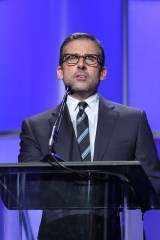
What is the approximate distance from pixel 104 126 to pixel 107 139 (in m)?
0.06

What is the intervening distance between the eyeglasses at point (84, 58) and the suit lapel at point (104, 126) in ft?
0.58

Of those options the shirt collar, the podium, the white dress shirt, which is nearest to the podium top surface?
the podium

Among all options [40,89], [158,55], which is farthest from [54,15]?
[158,55]

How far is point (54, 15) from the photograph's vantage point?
324 centimetres

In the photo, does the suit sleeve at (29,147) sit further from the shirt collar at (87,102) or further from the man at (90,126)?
the shirt collar at (87,102)

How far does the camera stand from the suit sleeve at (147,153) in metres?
2.15

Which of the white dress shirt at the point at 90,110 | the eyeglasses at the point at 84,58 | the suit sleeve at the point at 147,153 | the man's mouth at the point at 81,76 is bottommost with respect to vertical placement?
the suit sleeve at the point at 147,153

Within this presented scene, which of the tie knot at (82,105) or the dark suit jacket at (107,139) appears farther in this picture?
the tie knot at (82,105)

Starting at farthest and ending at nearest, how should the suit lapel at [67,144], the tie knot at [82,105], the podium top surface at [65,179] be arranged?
the tie knot at [82,105] → the suit lapel at [67,144] → the podium top surface at [65,179]

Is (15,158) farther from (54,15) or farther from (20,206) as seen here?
(20,206)

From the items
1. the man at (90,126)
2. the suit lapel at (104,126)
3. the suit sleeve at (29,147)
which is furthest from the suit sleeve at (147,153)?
the suit sleeve at (29,147)

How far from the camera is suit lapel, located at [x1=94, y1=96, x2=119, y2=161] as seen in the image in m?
2.18

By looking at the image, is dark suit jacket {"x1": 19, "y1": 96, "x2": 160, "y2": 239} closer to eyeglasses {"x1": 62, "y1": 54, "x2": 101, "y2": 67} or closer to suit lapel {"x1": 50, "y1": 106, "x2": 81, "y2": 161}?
suit lapel {"x1": 50, "y1": 106, "x2": 81, "y2": 161}

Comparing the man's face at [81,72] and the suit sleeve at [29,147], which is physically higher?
the man's face at [81,72]
